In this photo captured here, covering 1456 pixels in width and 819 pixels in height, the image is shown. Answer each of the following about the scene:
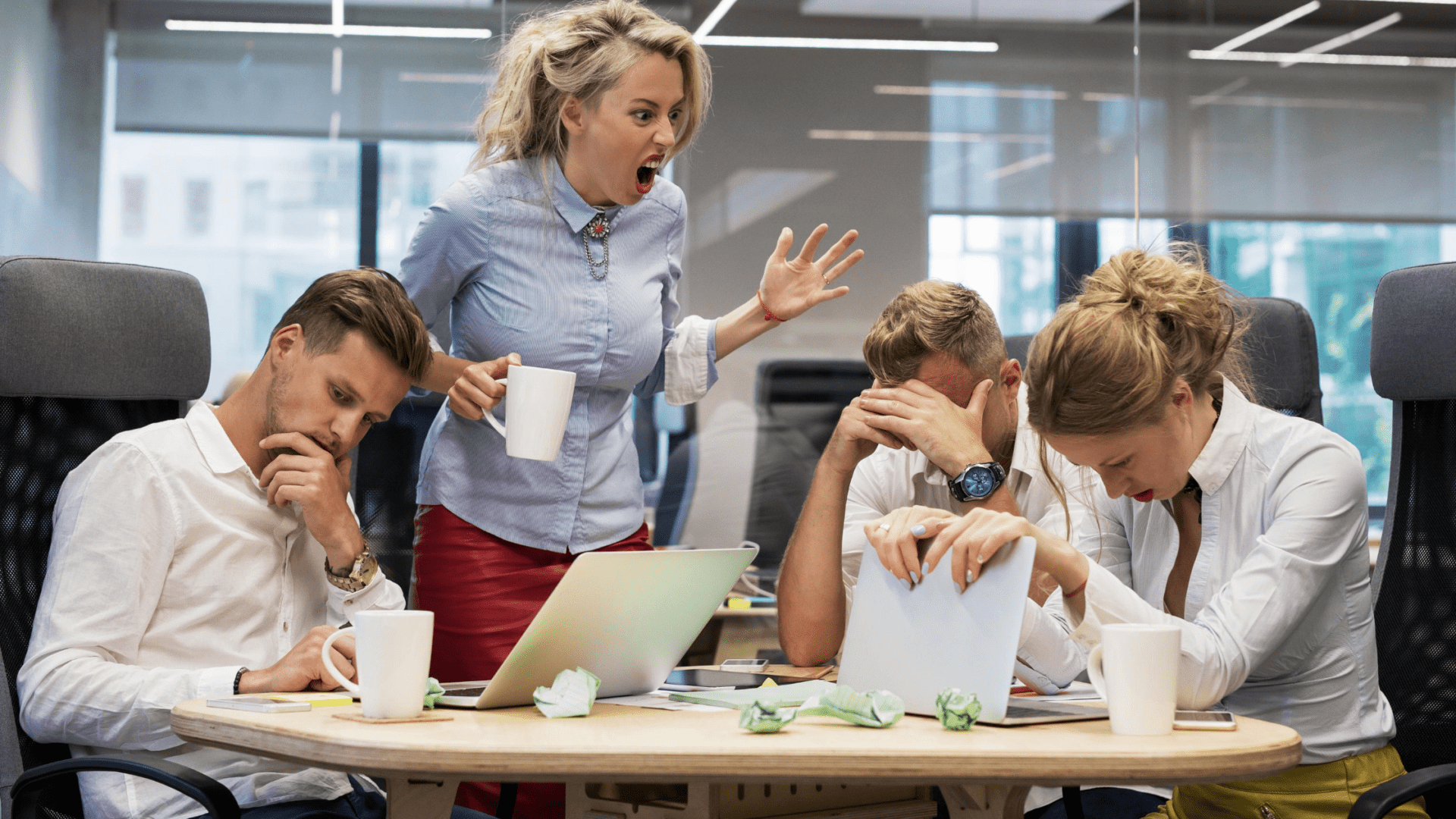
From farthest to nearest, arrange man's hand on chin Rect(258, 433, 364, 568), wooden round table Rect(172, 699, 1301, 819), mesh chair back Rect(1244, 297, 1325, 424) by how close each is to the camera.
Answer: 1. mesh chair back Rect(1244, 297, 1325, 424)
2. man's hand on chin Rect(258, 433, 364, 568)
3. wooden round table Rect(172, 699, 1301, 819)

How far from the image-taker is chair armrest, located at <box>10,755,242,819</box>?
1.13m

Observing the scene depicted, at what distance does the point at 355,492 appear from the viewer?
2129 millimetres

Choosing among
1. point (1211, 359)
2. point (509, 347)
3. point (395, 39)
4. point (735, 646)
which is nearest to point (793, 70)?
point (395, 39)

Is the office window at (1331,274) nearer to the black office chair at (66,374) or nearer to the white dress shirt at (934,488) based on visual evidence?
the white dress shirt at (934,488)

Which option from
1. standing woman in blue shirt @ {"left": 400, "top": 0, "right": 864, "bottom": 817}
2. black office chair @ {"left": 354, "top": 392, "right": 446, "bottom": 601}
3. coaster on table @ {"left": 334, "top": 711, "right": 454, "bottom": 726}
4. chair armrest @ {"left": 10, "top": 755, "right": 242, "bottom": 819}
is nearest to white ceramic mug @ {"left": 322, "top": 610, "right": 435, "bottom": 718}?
coaster on table @ {"left": 334, "top": 711, "right": 454, "bottom": 726}

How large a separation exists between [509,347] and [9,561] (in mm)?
657

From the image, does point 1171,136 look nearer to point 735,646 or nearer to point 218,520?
point 735,646

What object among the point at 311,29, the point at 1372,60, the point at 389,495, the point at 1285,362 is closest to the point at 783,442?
the point at 311,29

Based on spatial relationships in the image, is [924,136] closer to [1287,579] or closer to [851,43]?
[851,43]

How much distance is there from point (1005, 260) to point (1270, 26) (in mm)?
1318

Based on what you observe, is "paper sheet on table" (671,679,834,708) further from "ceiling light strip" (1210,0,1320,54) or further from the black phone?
"ceiling light strip" (1210,0,1320,54)

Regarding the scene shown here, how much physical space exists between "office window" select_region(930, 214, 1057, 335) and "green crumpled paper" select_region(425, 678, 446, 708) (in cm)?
337

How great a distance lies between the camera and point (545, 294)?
5.66ft

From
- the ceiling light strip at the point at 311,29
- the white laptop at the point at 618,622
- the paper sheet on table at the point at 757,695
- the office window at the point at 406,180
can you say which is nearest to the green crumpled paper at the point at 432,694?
the white laptop at the point at 618,622
